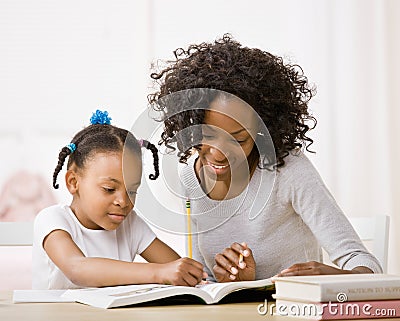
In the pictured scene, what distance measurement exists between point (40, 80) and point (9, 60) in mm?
135

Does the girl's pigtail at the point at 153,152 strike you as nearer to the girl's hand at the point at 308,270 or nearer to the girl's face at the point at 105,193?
the girl's face at the point at 105,193

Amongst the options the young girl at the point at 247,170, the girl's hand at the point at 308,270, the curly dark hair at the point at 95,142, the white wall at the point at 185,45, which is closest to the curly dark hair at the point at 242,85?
the young girl at the point at 247,170

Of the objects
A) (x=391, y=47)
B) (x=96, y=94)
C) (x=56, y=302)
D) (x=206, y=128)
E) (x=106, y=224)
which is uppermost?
(x=391, y=47)

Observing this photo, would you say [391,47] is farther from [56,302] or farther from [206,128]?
[56,302]

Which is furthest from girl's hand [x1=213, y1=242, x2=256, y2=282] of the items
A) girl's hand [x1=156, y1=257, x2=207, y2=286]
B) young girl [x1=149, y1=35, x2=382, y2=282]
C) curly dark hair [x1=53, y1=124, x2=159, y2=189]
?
curly dark hair [x1=53, y1=124, x2=159, y2=189]

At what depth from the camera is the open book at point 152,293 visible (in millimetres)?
1138

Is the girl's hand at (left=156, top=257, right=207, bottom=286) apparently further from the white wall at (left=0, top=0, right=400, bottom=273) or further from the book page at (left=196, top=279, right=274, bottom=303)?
the white wall at (left=0, top=0, right=400, bottom=273)

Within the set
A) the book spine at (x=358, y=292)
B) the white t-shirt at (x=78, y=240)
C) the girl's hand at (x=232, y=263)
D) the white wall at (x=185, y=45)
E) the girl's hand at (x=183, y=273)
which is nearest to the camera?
the book spine at (x=358, y=292)

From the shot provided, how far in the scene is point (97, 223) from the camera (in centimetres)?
164

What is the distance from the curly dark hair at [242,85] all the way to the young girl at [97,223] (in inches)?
4.6

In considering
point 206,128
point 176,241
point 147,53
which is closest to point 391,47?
point 147,53

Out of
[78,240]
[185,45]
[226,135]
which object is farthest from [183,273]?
[185,45]

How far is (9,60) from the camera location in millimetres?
2768

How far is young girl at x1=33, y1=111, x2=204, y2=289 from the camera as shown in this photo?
1445mm
